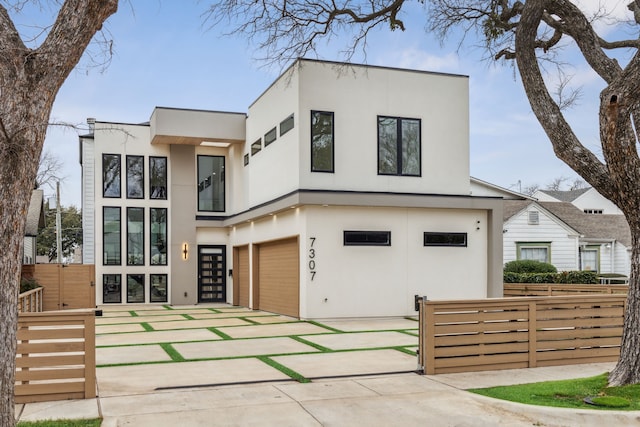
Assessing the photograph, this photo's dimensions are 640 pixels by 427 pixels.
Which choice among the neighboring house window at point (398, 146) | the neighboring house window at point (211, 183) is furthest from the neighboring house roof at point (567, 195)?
the neighboring house window at point (398, 146)

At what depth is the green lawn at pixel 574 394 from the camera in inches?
272

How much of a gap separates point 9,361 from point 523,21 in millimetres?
7384

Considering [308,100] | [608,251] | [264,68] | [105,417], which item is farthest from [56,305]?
[608,251]

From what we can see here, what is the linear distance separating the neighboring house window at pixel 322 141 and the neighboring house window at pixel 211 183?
8810 mm

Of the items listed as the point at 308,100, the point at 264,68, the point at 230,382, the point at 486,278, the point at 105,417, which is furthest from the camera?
the point at 486,278

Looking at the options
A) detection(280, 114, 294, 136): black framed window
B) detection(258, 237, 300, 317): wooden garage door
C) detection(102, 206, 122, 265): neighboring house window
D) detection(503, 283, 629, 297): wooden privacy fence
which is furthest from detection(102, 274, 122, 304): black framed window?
detection(503, 283, 629, 297): wooden privacy fence

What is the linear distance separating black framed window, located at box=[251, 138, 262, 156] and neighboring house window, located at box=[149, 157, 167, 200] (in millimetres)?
4535

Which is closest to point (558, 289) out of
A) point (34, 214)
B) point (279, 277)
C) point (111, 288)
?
point (279, 277)

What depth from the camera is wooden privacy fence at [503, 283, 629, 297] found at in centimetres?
1608

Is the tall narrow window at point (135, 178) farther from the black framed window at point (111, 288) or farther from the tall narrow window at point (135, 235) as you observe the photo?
the black framed window at point (111, 288)

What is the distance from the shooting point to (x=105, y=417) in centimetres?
659

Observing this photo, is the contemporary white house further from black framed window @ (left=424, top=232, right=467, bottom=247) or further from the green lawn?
the green lawn

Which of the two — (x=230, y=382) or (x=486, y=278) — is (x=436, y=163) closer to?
(x=486, y=278)

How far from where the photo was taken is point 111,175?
78.7 feet
